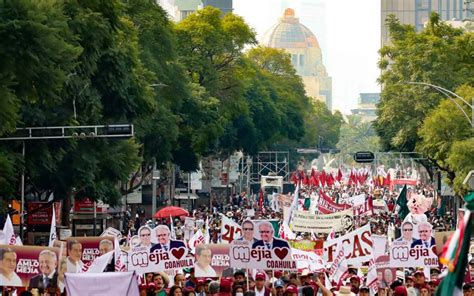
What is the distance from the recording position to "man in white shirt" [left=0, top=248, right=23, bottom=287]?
2452 centimetres

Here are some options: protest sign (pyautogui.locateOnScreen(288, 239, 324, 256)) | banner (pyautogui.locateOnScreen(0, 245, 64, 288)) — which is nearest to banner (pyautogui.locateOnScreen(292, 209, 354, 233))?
protest sign (pyautogui.locateOnScreen(288, 239, 324, 256))

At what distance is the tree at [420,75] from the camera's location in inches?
3930

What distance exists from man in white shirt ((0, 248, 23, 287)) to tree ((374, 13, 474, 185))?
241 feet

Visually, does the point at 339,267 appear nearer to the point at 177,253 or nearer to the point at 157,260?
the point at 177,253

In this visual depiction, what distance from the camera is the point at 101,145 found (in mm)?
57688

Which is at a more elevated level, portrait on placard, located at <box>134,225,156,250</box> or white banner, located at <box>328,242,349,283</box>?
A: portrait on placard, located at <box>134,225,156,250</box>

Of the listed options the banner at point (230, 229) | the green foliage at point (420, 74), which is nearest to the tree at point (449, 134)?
the green foliage at point (420, 74)

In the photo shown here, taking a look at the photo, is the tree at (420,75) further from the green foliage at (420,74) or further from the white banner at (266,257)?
the white banner at (266,257)

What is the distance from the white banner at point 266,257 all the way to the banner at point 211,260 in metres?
1.27

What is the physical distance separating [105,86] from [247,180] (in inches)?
4203

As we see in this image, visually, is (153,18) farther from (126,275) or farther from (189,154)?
(126,275)

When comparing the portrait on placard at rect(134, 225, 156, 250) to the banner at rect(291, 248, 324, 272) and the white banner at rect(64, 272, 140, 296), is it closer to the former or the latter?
the banner at rect(291, 248, 324, 272)

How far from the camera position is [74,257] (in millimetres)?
26453

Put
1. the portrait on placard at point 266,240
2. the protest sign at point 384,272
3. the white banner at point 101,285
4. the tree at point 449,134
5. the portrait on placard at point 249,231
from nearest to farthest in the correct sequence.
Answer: the white banner at point 101,285 → the portrait on placard at point 266,240 → the portrait on placard at point 249,231 → the protest sign at point 384,272 → the tree at point 449,134
